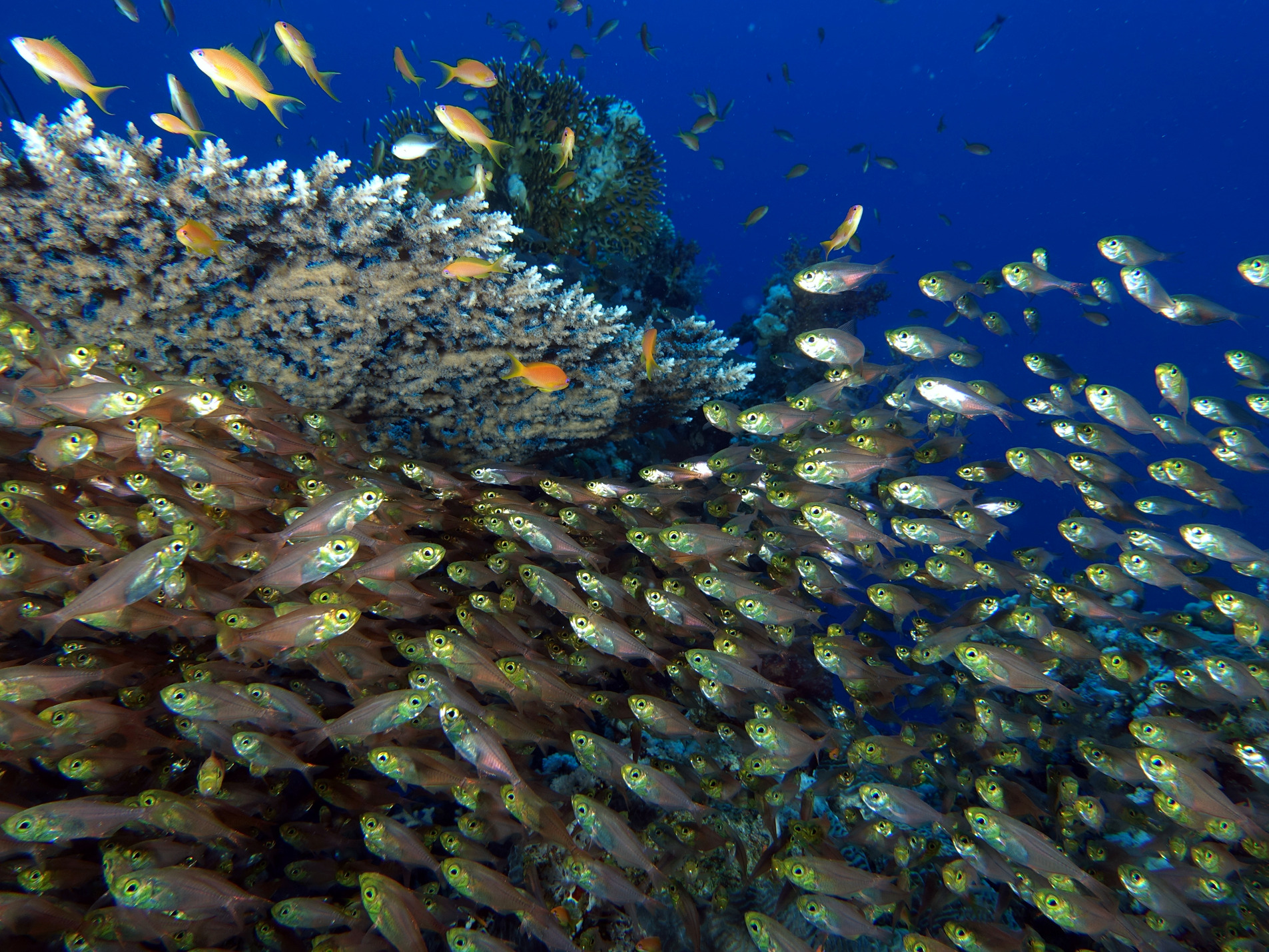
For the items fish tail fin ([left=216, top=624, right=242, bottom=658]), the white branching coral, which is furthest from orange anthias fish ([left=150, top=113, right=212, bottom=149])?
fish tail fin ([left=216, top=624, right=242, bottom=658])

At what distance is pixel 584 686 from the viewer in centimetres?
381

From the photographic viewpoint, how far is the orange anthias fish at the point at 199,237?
313 cm

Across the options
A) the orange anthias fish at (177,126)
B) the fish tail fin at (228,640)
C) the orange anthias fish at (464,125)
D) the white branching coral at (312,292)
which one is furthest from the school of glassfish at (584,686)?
the orange anthias fish at (464,125)

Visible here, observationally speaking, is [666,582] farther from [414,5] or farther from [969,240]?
[414,5]

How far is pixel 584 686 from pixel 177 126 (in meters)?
5.59

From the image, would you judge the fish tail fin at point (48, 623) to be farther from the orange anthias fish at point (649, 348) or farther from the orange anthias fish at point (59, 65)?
the orange anthias fish at point (59, 65)

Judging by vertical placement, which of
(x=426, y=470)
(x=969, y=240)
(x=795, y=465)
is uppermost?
(x=969, y=240)

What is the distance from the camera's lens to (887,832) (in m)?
3.18

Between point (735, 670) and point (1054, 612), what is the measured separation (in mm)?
3089

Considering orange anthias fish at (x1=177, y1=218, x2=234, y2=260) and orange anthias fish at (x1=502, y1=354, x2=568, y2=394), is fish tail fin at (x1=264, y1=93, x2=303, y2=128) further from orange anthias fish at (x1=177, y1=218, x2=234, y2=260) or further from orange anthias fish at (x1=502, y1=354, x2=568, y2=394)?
orange anthias fish at (x1=502, y1=354, x2=568, y2=394)

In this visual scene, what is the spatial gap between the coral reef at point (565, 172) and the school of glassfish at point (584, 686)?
208cm

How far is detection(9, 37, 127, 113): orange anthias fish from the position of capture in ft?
11.9

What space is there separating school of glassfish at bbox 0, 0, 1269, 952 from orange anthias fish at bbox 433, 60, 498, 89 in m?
1.07

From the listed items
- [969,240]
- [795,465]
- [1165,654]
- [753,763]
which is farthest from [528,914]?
[969,240]
